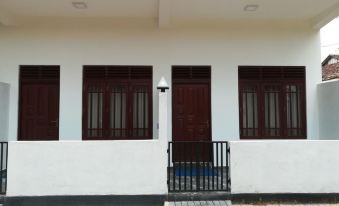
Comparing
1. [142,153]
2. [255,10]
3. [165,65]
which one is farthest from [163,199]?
[255,10]

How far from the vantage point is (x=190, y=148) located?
5.93 meters

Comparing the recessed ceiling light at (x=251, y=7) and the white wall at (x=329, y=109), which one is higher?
the recessed ceiling light at (x=251, y=7)

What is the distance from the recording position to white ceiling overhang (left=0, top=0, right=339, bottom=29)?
689 centimetres

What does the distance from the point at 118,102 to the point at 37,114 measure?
186 centimetres

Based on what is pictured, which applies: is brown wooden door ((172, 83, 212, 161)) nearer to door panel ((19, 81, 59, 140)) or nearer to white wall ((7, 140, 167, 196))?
white wall ((7, 140, 167, 196))

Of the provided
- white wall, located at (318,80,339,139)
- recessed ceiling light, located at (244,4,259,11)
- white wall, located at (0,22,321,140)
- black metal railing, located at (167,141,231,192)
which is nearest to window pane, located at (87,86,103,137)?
white wall, located at (0,22,321,140)

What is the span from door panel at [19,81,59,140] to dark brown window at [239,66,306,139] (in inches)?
171

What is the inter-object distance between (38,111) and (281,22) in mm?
6012

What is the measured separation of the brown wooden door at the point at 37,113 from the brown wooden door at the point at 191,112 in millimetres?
2746

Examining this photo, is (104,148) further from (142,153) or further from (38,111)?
(38,111)

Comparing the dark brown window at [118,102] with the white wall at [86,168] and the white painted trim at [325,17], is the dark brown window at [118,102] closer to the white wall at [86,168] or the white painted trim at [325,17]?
the white wall at [86,168]

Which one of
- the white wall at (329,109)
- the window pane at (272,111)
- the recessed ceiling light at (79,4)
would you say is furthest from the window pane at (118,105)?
the white wall at (329,109)

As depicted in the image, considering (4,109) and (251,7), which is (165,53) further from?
(4,109)

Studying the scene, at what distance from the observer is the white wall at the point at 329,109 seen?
743cm
